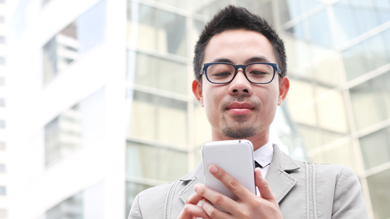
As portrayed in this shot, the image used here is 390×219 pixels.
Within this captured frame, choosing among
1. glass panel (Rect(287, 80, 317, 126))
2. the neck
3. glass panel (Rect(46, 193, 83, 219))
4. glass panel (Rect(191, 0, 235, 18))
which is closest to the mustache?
the neck

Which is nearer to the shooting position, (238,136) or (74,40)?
(238,136)

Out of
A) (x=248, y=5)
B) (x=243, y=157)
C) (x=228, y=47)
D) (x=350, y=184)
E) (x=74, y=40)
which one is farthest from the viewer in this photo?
(x=74, y=40)

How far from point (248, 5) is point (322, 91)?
2792 mm

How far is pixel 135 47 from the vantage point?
1011cm

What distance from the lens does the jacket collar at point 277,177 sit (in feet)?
5.88

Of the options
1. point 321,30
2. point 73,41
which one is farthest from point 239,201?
point 73,41

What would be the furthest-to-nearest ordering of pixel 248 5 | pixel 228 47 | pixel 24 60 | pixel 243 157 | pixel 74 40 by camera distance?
pixel 24 60, pixel 74 40, pixel 248 5, pixel 228 47, pixel 243 157

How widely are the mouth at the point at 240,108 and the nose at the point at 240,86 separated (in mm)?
43

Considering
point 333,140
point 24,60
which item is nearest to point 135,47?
point 333,140

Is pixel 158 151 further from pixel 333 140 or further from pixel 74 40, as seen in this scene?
pixel 74 40

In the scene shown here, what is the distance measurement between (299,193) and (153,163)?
7733 mm

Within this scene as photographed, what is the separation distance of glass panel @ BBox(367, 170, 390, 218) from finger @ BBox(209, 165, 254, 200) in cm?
788

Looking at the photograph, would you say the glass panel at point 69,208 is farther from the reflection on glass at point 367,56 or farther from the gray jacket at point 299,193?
the gray jacket at point 299,193

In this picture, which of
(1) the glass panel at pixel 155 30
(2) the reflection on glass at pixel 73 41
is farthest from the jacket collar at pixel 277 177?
(2) the reflection on glass at pixel 73 41
